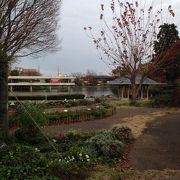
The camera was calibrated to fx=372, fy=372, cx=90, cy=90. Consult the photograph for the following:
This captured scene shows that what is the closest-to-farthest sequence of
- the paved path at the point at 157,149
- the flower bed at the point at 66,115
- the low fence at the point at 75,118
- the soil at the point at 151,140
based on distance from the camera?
the paved path at the point at 157,149, the soil at the point at 151,140, the flower bed at the point at 66,115, the low fence at the point at 75,118

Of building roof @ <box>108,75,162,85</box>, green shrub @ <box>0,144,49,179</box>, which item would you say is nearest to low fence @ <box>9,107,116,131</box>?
green shrub @ <box>0,144,49,179</box>

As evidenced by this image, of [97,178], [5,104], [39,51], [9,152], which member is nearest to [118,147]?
[97,178]

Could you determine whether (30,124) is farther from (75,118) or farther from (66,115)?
(75,118)

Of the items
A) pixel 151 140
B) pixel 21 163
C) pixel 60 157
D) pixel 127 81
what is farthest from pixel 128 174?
pixel 127 81

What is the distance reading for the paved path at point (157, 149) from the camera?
8477 millimetres

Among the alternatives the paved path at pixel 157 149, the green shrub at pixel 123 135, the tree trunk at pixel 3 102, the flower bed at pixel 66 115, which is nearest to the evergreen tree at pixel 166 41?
the flower bed at pixel 66 115

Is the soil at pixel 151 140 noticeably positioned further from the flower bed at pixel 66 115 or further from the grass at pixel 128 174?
the flower bed at pixel 66 115

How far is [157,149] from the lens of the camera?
1005 centimetres

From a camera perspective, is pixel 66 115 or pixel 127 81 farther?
pixel 127 81

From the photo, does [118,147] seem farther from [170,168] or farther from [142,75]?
[142,75]

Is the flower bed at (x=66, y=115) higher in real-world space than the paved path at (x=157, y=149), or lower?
higher

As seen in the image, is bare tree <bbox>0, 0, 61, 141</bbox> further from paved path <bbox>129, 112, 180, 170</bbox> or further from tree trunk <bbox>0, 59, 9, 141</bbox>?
paved path <bbox>129, 112, 180, 170</bbox>

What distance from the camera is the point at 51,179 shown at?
673 cm

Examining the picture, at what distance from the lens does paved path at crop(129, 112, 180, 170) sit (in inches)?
334
